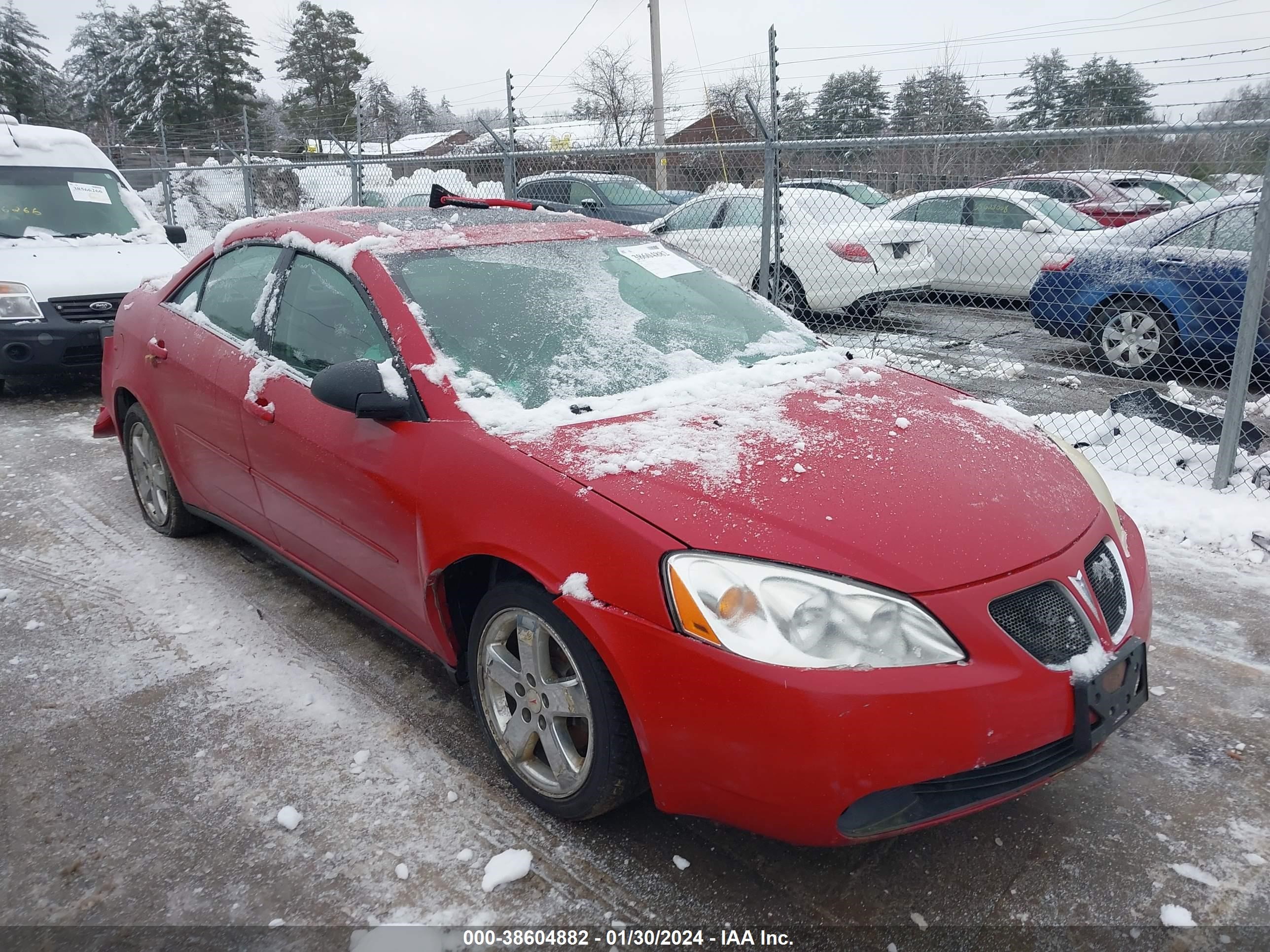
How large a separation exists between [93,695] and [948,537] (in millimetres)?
2864

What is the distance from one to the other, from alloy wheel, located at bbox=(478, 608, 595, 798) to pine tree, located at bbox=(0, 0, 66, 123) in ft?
188

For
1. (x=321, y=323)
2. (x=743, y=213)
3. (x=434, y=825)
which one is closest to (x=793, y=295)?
(x=743, y=213)

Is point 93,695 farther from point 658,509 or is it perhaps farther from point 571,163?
point 571,163

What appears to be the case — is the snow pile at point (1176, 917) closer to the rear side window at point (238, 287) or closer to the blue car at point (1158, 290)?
the rear side window at point (238, 287)

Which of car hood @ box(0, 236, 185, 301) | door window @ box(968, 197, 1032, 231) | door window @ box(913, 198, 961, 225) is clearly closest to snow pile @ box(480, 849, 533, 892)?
car hood @ box(0, 236, 185, 301)

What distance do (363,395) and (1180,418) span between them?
201 inches

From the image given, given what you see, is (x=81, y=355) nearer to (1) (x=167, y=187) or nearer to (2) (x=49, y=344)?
(2) (x=49, y=344)

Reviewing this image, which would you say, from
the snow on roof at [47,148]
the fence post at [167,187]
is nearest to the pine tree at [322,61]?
the fence post at [167,187]

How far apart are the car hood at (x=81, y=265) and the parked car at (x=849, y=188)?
5172 mm

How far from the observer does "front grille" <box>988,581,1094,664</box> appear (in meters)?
2.05

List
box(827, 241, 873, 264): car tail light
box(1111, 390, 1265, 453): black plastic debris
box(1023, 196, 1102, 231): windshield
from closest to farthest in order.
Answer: box(1111, 390, 1265, 453): black plastic debris < box(1023, 196, 1102, 231): windshield < box(827, 241, 873, 264): car tail light

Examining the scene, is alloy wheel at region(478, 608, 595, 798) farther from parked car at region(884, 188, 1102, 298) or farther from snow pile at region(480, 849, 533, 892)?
parked car at region(884, 188, 1102, 298)

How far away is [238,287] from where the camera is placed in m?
3.75

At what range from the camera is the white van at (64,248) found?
22.5 feet
